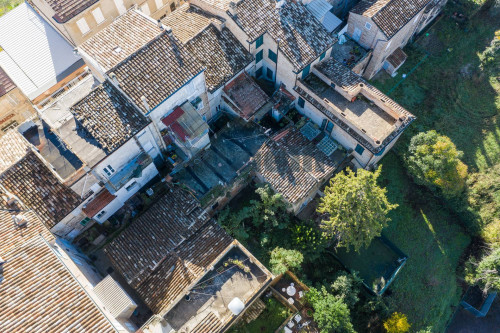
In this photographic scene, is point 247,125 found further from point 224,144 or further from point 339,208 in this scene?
point 339,208

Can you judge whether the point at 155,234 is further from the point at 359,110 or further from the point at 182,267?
the point at 359,110

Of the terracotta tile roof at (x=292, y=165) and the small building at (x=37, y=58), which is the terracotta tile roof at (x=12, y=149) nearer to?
the small building at (x=37, y=58)

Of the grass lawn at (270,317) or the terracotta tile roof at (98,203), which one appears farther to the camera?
the terracotta tile roof at (98,203)

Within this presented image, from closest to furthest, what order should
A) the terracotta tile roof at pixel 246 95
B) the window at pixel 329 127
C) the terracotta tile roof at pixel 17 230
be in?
the terracotta tile roof at pixel 17 230
the terracotta tile roof at pixel 246 95
the window at pixel 329 127

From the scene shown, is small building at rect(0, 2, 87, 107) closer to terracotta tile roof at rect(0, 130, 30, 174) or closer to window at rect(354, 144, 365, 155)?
terracotta tile roof at rect(0, 130, 30, 174)

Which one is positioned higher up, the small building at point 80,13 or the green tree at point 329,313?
the small building at point 80,13

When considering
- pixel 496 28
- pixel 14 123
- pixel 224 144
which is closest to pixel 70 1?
pixel 14 123

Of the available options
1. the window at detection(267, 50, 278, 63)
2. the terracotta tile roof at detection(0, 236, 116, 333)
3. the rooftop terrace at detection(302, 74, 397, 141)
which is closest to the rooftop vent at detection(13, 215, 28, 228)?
the terracotta tile roof at detection(0, 236, 116, 333)

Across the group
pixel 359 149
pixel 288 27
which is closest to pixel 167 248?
pixel 359 149

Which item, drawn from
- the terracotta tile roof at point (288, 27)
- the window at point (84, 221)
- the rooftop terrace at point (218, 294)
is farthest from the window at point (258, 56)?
the window at point (84, 221)
